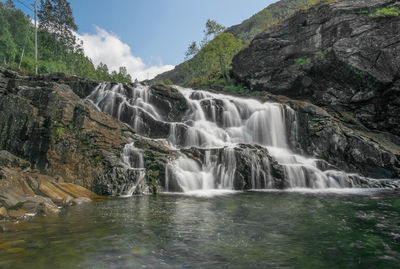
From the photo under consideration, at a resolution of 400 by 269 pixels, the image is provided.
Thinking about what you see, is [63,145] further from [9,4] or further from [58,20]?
[9,4]

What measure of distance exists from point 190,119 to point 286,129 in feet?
25.5

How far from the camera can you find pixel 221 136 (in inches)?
709

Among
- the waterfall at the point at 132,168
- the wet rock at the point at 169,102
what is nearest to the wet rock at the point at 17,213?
the waterfall at the point at 132,168

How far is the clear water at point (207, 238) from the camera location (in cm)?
388

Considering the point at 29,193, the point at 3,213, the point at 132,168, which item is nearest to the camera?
the point at 3,213

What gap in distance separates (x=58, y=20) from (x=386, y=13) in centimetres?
5676

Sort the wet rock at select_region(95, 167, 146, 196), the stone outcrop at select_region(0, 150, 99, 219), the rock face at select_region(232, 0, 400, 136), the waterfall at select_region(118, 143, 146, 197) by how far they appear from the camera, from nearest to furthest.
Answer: the stone outcrop at select_region(0, 150, 99, 219) → the wet rock at select_region(95, 167, 146, 196) → the waterfall at select_region(118, 143, 146, 197) → the rock face at select_region(232, 0, 400, 136)

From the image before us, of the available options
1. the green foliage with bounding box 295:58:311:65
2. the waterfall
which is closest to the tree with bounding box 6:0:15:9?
the green foliage with bounding box 295:58:311:65

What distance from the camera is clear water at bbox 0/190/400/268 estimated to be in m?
3.88

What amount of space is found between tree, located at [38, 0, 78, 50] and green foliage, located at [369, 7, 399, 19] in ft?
178

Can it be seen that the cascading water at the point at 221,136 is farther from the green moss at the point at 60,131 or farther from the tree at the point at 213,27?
the tree at the point at 213,27

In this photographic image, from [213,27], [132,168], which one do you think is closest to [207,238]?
[132,168]

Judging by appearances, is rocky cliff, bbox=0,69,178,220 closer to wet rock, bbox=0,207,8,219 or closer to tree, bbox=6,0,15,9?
wet rock, bbox=0,207,8,219

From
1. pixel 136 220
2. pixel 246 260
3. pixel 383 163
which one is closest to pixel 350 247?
pixel 246 260
